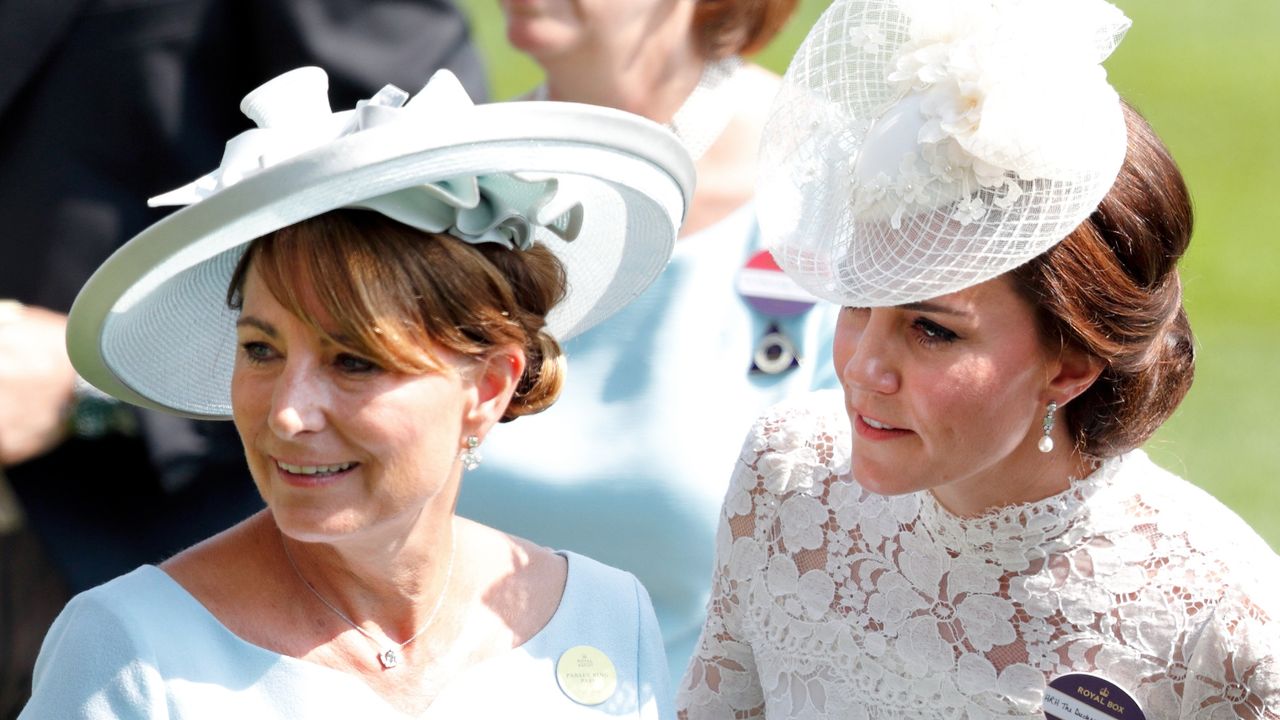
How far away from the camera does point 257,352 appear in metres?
2.60

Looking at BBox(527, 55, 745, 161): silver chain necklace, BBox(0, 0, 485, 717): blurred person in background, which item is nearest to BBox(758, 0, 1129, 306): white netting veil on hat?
BBox(0, 0, 485, 717): blurred person in background

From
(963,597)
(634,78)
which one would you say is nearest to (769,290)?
(634,78)

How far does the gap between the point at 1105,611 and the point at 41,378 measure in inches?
79.3

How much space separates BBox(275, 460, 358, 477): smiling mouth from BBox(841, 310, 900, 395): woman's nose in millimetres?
884

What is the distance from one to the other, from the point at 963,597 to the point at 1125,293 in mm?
690

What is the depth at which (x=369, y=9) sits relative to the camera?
11.5 feet

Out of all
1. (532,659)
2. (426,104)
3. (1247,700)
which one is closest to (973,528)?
(1247,700)

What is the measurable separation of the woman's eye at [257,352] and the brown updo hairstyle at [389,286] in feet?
0.30

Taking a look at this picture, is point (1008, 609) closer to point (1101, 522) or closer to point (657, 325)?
point (1101, 522)

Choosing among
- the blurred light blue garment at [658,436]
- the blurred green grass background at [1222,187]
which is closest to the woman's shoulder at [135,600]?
the blurred light blue garment at [658,436]

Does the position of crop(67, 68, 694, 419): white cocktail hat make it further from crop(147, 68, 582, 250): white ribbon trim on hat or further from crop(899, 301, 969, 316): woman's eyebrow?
crop(899, 301, 969, 316): woman's eyebrow

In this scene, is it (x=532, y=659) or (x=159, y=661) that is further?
(x=532, y=659)

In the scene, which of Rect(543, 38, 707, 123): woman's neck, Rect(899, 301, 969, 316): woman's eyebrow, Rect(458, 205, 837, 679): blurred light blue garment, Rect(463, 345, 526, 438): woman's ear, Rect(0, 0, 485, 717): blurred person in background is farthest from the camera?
Rect(543, 38, 707, 123): woman's neck

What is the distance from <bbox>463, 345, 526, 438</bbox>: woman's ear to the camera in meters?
2.72
